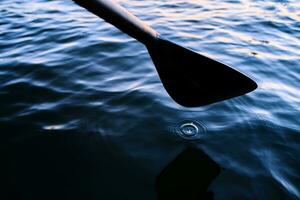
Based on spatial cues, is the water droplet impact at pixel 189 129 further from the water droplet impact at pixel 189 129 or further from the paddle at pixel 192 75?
the paddle at pixel 192 75

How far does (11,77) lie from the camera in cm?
602

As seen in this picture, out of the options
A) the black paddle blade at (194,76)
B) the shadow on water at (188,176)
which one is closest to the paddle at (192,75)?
the black paddle blade at (194,76)

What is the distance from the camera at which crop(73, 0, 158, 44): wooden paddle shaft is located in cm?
327

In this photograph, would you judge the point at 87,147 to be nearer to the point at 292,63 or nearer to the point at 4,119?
the point at 4,119

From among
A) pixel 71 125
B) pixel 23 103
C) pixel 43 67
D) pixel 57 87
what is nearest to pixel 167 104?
pixel 71 125

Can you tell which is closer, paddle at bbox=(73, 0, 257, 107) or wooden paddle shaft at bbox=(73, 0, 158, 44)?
wooden paddle shaft at bbox=(73, 0, 158, 44)

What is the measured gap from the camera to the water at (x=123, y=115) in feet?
12.4

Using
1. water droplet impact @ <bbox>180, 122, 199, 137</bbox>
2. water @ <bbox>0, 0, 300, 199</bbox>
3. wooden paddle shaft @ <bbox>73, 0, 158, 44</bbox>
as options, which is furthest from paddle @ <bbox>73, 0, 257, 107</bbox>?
water @ <bbox>0, 0, 300, 199</bbox>

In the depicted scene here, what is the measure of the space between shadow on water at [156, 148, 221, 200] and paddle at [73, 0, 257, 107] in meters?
0.78

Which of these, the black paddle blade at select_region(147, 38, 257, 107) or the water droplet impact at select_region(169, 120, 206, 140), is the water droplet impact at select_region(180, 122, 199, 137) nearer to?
the water droplet impact at select_region(169, 120, 206, 140)

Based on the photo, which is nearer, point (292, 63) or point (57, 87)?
point (57, 87)

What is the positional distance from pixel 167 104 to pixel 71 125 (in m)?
1.63

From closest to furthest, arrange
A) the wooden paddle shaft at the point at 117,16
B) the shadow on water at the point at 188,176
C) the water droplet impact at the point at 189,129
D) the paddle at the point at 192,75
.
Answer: the wooden paddle shaft at the point at 117,16 → the shadow on water at the point at 188,176 → the paddle at the point at 192,75 → the water droplet impact at the point at 189,129

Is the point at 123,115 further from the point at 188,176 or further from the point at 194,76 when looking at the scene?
the point at 188,176
